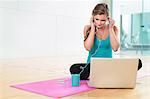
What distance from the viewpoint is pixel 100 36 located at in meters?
2.05

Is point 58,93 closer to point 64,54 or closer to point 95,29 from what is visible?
point 95,29

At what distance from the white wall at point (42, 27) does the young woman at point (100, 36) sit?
3507 millimetres

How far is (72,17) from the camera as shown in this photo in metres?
6.89

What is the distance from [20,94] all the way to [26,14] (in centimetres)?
430

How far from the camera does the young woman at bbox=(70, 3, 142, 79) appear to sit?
6.39 feet

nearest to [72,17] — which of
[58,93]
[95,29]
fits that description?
[95,29]

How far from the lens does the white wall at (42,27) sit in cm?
531

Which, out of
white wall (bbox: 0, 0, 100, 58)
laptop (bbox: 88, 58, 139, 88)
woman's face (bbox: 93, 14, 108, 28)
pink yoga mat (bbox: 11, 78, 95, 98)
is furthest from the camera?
white wall (bbox: 0, 0, 100, 58)

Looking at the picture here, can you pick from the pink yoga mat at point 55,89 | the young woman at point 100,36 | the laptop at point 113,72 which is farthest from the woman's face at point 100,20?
the pink yoga mat at point 55,89

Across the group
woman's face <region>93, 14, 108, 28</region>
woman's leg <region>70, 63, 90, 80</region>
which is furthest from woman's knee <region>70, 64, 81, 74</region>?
woman's face <region>93, 14, 108, 28</region>

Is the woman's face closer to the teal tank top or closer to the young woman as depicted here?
the young woman

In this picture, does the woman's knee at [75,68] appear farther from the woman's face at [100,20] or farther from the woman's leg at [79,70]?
the woman's face at [100,20]

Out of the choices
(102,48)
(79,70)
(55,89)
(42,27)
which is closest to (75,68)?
(79,70)

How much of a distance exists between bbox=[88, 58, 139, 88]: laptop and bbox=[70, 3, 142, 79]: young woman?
0.23m
